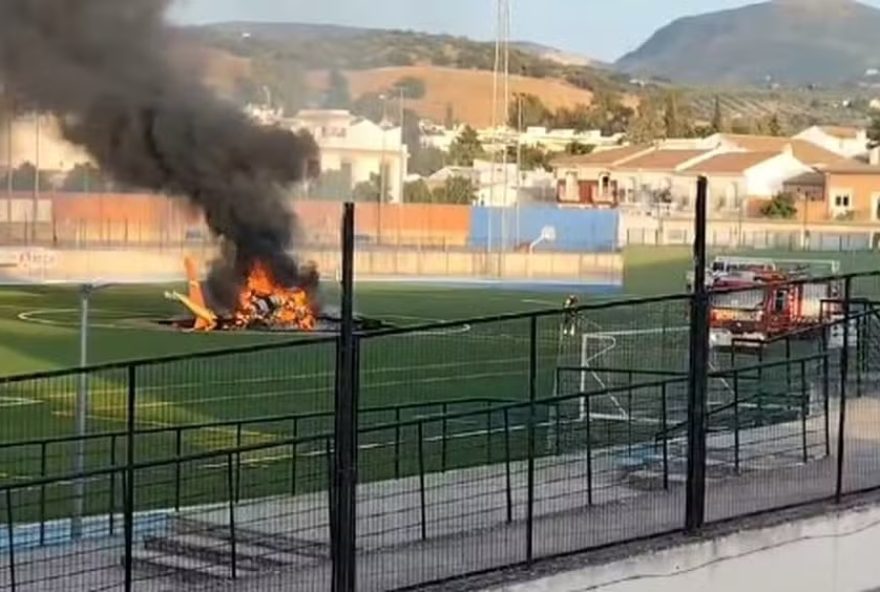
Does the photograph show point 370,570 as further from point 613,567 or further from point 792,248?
point 792,248

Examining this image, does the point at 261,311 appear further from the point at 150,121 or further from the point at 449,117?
the point at 449,117

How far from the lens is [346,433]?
24.8 feet

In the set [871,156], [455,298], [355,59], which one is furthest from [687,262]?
[355,59]

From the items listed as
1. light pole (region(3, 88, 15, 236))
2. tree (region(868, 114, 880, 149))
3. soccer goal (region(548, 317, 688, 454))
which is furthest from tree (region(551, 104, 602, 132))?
soccer goal (region(548, 317, 688, 454))

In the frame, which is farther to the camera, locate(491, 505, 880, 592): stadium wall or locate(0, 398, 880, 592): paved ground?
locate(491, 505, 880, 592): stadium wall

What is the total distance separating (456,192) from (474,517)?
9634cm

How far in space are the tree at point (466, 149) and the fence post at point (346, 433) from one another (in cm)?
11808

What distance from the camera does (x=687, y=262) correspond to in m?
54.9

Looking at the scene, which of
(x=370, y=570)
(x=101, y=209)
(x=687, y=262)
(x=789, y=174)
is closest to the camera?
(x=370, y=570)

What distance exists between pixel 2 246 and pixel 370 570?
191 feet

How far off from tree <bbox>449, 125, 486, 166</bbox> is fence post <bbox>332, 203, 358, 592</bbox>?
387 feet

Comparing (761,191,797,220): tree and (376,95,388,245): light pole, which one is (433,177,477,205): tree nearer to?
(376,95,388,245): light pole

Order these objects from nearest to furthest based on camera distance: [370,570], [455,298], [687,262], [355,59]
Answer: [370,570], [455,298], [687,262], [355,59]

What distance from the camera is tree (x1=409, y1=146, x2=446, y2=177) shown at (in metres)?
120
